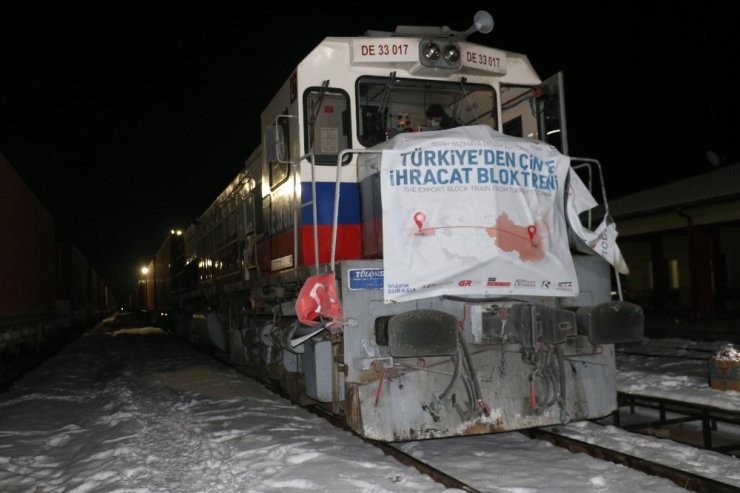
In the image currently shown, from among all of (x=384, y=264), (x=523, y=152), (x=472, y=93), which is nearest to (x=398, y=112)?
(x=472, y=93)

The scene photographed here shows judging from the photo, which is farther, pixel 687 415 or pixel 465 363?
pixel 687 415

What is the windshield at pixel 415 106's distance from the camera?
6105 mm

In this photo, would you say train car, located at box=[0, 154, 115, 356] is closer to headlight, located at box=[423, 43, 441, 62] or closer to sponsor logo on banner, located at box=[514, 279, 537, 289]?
headlight, located at box=[423, 43, 441, 62]

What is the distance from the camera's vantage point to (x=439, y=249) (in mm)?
5047

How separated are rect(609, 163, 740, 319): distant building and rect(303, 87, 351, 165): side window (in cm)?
1392

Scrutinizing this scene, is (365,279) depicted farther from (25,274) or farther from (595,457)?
(25,274)

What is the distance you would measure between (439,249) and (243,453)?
2378 mm

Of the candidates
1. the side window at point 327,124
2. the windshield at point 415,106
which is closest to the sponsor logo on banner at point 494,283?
the windshield at point 415,106

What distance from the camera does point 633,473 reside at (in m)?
4.62

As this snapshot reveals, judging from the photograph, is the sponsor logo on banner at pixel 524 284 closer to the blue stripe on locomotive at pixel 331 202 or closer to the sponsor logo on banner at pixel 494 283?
the sponsor logo on banner at pixel 494 283

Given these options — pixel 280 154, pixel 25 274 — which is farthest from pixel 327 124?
pixel 25 274

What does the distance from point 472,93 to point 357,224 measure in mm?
1818

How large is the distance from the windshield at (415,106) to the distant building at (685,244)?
1268 cm

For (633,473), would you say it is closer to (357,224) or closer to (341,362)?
(341,362)
